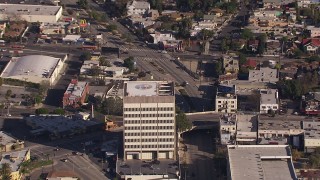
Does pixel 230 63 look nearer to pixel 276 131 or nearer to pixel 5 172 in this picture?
pixel 276 131

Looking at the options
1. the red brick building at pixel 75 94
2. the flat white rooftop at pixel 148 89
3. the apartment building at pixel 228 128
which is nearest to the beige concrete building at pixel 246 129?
the apartment building at pixel 228 128

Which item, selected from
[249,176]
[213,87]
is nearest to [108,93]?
[213,87]

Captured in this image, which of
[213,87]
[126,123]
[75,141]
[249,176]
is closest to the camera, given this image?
[249,176]

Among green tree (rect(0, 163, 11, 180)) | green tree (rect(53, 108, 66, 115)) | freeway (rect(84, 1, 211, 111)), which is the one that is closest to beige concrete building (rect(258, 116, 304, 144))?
freeway (rect(84, 1, 211, 111))

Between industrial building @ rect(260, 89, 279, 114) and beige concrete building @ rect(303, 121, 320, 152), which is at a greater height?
industrial building @ rect(260, 89, 279, 114)

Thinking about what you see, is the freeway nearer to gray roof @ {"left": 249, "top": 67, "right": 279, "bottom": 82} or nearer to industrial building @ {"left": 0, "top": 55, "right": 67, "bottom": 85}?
gray roof @ {"left": 249, "top": 67, "right": 279, "bottom": 82}

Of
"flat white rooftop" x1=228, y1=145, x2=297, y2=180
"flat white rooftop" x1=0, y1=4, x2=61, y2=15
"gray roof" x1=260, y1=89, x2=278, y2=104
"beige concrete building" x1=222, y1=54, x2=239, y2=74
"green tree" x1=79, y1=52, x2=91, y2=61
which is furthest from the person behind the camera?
"flat white rooftop" x1=0, y1=4, x2=61, y2=15

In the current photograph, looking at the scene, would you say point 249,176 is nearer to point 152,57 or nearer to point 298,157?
point 298,157
